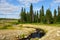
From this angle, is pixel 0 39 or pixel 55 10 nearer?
pixel 0 39

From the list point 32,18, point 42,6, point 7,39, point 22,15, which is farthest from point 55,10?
point 7,39

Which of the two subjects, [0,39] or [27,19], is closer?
[0,39]

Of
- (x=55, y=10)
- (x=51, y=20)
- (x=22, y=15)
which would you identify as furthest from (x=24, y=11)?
(x=51, y=20)

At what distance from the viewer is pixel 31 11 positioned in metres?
159

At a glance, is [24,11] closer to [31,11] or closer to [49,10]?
[31,11]

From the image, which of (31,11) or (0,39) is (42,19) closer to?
(31,11)

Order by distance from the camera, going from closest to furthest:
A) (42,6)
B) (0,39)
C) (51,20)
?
(0,39), (51,20), (42,6)

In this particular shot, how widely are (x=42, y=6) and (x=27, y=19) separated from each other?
22.7 metres

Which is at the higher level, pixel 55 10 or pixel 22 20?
pixel 55 10

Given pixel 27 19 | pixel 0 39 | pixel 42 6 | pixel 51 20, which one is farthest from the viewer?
pixel 27 19

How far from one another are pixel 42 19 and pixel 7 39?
4261 inches

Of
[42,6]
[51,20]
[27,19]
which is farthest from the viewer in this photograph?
[27,19]

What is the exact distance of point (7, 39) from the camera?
33031mm

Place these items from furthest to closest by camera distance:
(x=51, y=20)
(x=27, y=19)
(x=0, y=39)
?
1. (x=27, y=19)
2. (x=51, y=20)
3. (x=0, y=39)
